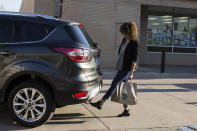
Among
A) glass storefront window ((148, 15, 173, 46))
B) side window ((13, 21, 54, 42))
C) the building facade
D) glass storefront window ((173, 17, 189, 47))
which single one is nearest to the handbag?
side window ((13, 21, 54, 42))

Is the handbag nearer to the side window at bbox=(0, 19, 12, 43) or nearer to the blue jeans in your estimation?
the blue jeans

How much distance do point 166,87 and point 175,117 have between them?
381cm

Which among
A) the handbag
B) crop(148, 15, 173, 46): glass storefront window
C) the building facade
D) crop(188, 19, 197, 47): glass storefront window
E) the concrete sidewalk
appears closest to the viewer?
the concrete sidewalk

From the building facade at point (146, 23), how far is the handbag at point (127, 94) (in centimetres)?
865

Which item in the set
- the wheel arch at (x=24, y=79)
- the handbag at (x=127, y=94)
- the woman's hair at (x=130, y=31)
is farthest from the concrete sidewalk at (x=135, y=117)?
the woman's hair at (x=130, y=31)

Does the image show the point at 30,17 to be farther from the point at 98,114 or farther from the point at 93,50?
the point at 98,114

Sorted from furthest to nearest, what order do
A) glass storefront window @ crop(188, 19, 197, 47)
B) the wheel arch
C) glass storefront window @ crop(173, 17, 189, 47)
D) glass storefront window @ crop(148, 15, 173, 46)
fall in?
1. glass storefront window @ crop(188, 19, 197, 47)
2. glass storefront window @ crop(173, 17, 189, 47)
3. glass storefront window @ crop(148, 15, 173, 46)
4. the wheel arch

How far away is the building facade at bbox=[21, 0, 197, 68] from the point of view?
13573mm

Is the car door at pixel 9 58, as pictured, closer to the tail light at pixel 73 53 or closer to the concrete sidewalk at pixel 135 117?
the tail light at pixel 73 53

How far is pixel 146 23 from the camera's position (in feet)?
55.5

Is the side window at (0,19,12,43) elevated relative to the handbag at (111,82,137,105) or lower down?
elevated

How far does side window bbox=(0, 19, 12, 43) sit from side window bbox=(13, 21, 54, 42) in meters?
0.11

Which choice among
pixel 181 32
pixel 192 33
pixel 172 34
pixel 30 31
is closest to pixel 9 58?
pixel 30 31

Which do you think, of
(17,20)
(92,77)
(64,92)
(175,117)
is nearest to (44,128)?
(64,92)
